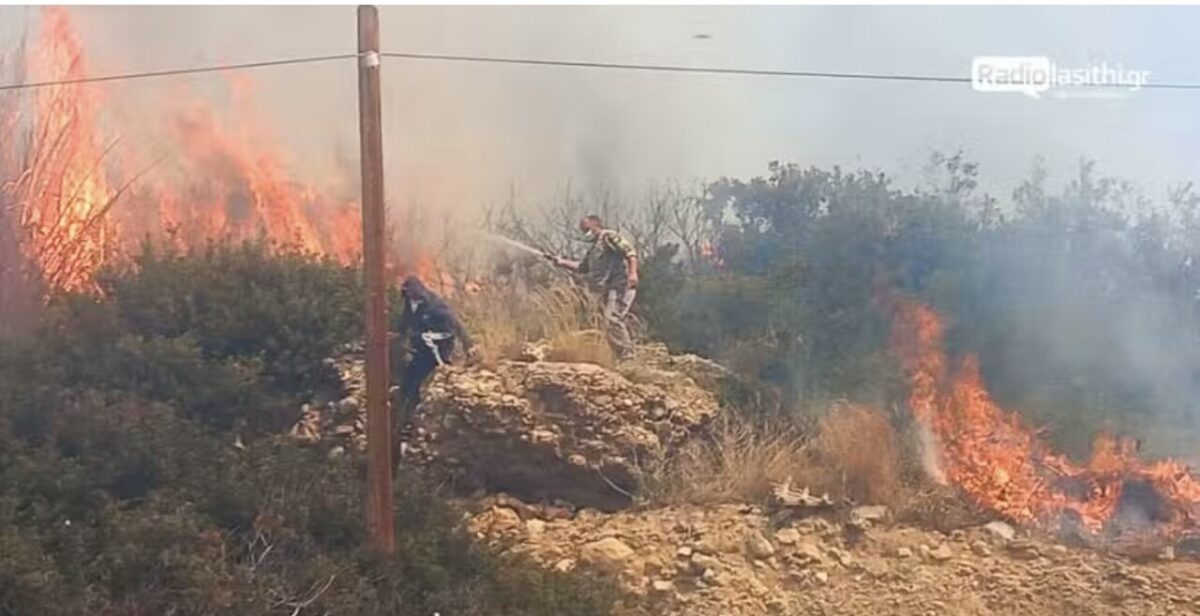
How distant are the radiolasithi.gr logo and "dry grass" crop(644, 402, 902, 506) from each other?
1452 millimetres

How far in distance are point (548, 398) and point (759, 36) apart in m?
1.71

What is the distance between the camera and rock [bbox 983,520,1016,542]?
589 cm

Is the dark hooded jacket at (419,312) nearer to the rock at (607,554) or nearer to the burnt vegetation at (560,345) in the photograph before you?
the burnt vegetation at (560,345)

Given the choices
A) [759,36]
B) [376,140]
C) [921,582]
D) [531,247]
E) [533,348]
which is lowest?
[921,582]

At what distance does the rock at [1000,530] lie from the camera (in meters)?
5.89

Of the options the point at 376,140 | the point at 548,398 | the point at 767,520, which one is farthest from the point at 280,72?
the point at 767,520

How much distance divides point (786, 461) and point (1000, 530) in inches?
36.4

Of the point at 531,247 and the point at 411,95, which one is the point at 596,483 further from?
the point at 411,95

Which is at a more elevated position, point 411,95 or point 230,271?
point 411,95

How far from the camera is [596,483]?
582 centimetres

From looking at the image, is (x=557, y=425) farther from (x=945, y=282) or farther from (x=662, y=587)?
(x=945, y=282)

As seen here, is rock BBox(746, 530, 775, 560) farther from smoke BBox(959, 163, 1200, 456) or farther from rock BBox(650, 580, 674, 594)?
smoke BBox(959, 163, 1200, 456)

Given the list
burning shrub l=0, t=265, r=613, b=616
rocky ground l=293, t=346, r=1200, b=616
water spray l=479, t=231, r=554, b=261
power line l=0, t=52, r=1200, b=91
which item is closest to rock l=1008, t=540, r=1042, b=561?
rocky ground l=293, t=346, r=1200, b=616

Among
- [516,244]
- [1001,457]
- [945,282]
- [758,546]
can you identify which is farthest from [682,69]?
[1001,457]
